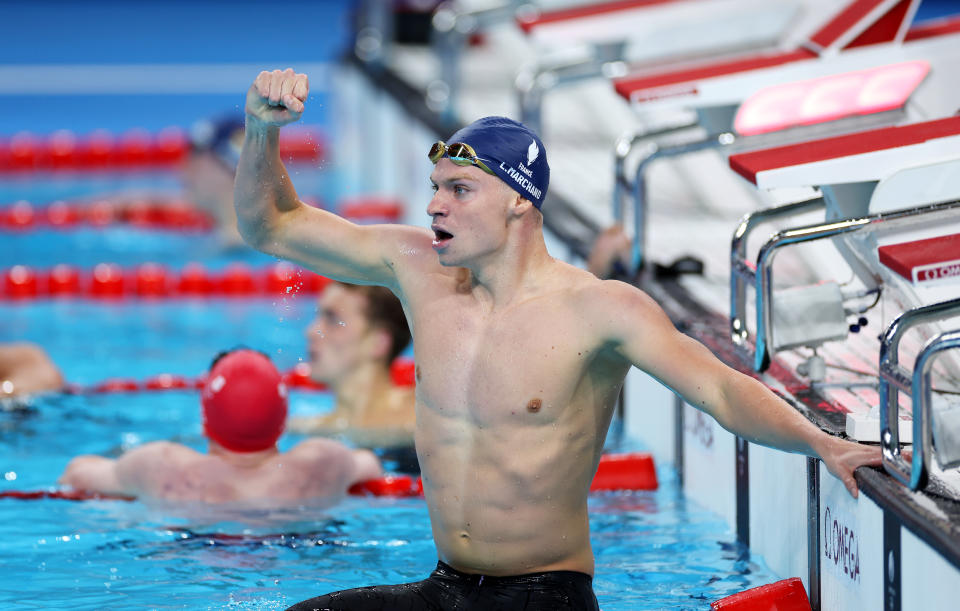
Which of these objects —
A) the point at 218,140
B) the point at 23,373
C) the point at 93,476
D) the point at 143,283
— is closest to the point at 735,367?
the point at 93,476

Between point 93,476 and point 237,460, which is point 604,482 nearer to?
point 237,460

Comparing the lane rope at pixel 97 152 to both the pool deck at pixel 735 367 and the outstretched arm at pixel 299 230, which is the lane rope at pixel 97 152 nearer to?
the pool deck at pixel 735 367

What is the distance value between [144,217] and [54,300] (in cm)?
225

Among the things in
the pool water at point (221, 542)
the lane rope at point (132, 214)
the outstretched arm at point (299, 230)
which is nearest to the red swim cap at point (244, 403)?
the pool water at point (221, 542)

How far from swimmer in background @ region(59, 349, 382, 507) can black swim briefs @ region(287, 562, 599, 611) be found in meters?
1.08

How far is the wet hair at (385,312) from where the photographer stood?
15.7ft

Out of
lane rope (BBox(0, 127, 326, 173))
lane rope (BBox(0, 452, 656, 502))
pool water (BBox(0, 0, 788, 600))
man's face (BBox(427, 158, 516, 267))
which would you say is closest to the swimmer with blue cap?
man's face (BBox(427, 158, 516, 267))

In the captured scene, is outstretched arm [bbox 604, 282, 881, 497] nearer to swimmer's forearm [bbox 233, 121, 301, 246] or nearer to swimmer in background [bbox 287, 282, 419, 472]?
swimmer's forearm [bbox 233, 121, 301, 246]

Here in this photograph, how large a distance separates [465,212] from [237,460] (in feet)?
4.70

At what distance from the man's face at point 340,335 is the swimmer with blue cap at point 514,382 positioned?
1917 mm

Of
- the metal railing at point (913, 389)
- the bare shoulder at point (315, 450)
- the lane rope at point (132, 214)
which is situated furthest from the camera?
the lane rope at point (132, 214)

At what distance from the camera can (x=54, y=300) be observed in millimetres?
8039

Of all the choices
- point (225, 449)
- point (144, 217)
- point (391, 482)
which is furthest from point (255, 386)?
point (144, 217)

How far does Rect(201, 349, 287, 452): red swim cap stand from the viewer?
12.3 ft
